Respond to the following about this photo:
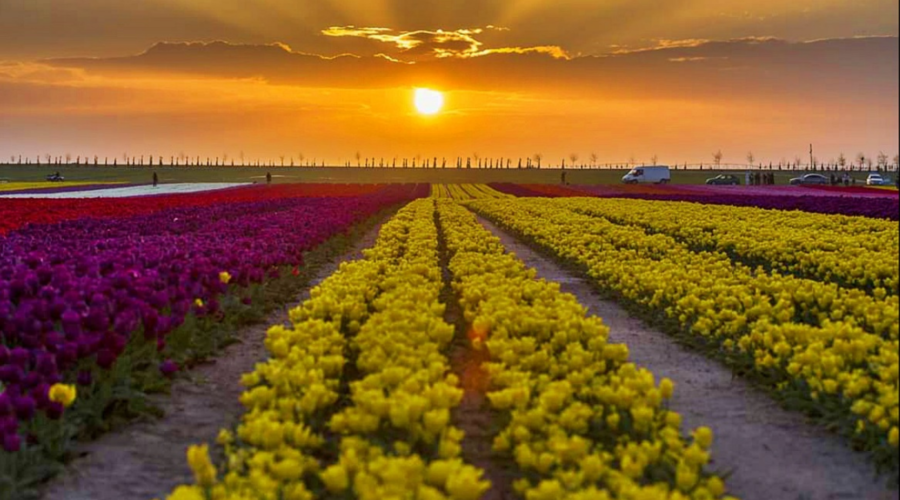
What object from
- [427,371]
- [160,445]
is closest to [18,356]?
[160,445]

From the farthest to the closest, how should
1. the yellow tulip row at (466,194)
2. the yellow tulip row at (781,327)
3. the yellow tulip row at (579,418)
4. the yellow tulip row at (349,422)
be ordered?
the yellow tulip row at (466,194) → the yellow tulip row at (781,327) → the yellow tulip row at (579,418) → the yellow tulip row at (349,422)

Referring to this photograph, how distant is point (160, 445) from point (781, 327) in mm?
6452

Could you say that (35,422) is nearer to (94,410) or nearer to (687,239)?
(94,410)

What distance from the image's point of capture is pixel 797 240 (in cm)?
1886

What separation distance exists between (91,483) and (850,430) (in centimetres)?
605

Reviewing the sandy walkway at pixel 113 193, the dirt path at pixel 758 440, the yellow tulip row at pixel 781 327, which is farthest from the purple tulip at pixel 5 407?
the sandy walkway at pixel 113 193

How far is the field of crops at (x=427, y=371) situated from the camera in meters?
5.37

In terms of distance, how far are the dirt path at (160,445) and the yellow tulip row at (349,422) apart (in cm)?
58

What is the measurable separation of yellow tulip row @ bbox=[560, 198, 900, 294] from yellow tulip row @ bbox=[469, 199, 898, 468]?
54.7 inches

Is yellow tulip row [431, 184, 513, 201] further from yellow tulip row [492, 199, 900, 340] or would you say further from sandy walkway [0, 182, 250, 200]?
yellow tulip row [492, 199, 900, 340]

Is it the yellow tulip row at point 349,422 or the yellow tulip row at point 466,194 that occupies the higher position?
the yellow tulip row at point 466,194

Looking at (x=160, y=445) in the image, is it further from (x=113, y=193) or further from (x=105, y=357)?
(x=113, y=193)

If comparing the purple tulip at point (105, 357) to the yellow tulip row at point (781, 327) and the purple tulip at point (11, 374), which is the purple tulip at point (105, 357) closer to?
the purple tulip at point (11, 374)

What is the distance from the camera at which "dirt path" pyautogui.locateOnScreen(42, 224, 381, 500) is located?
6.49m
